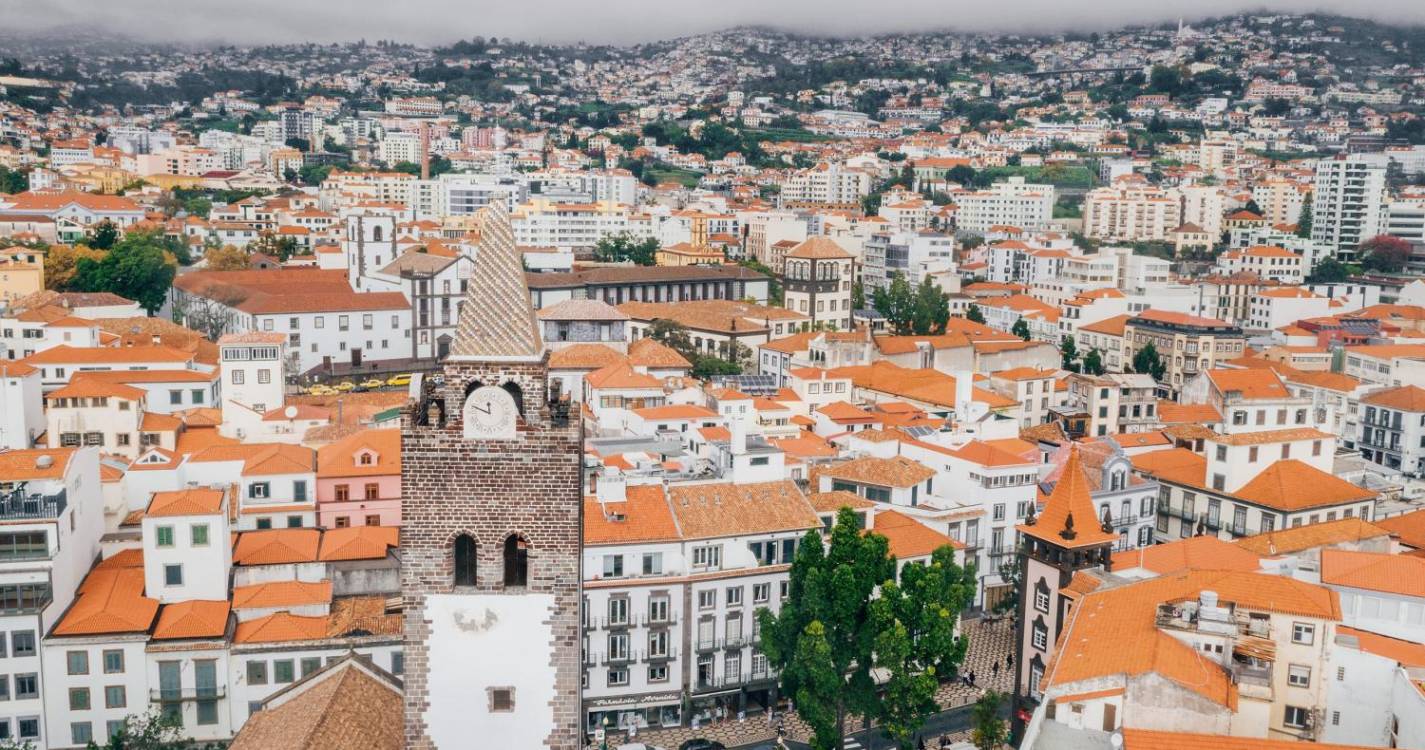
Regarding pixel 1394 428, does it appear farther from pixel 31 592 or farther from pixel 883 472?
pixel 31 592

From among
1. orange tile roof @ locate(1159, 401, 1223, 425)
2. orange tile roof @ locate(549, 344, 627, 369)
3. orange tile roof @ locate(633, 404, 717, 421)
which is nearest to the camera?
orange tile roof @ locate(633, 404, 717, 421)

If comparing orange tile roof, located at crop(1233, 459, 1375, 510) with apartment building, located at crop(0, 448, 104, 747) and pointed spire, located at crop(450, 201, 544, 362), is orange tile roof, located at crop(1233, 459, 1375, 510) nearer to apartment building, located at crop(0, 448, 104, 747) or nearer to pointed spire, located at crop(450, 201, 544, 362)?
pointed spire, located at crop(450, 201, 544, 362)

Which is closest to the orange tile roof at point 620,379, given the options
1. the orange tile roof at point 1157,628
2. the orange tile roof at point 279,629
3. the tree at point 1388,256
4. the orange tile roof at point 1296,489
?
the orange tile roof at point 279,629

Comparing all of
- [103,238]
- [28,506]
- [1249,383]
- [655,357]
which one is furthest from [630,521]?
[103,238]

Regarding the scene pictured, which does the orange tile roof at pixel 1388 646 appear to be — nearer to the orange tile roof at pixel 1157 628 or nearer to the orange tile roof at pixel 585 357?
the orange tile roof at pixel 1157 628

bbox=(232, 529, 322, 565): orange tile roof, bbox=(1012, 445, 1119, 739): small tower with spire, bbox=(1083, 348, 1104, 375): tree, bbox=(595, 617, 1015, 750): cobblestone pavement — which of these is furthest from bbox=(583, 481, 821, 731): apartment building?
bbox=(1083, 348, 1104, 375): tree

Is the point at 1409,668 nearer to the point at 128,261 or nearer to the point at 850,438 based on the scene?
the point at 850,438
